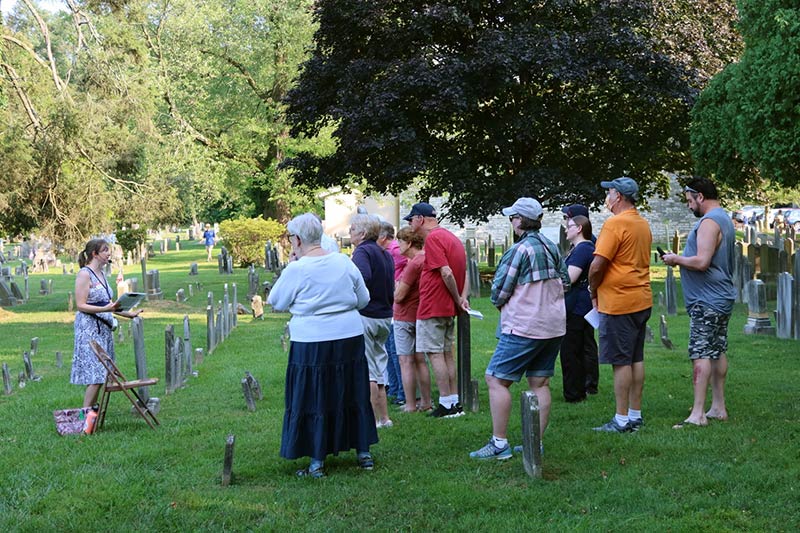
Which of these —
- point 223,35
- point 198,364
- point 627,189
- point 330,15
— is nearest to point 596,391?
point 627,189

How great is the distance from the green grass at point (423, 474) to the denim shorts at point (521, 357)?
27.2 inches

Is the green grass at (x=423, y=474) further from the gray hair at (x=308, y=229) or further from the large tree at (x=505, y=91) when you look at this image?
the large tree at (x=505, y=91)

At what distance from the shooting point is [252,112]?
37.4 m

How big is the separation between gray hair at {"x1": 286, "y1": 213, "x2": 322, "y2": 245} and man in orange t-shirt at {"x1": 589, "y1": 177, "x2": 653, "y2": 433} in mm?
2349

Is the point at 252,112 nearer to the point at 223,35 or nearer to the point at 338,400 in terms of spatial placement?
the point at 223,35

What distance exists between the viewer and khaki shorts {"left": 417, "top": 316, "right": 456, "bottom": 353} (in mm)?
8805

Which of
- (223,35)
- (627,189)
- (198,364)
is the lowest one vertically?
(198,364)

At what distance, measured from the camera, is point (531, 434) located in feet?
21.5

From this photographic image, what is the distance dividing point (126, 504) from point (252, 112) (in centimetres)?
3218

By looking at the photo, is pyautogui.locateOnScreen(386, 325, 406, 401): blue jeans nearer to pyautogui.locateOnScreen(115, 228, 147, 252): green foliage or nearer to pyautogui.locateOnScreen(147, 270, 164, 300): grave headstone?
pyautogui.locateOnScreen(147, 270, 164, 300): grave headstone

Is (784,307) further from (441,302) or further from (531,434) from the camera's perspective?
(531,434)

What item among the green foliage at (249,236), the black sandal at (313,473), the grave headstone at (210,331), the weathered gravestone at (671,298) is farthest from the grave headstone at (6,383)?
the green foliage at (249,236)

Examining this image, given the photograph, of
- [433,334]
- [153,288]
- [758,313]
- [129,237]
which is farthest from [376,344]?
[129,237]

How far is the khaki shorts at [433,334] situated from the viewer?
880 cm
